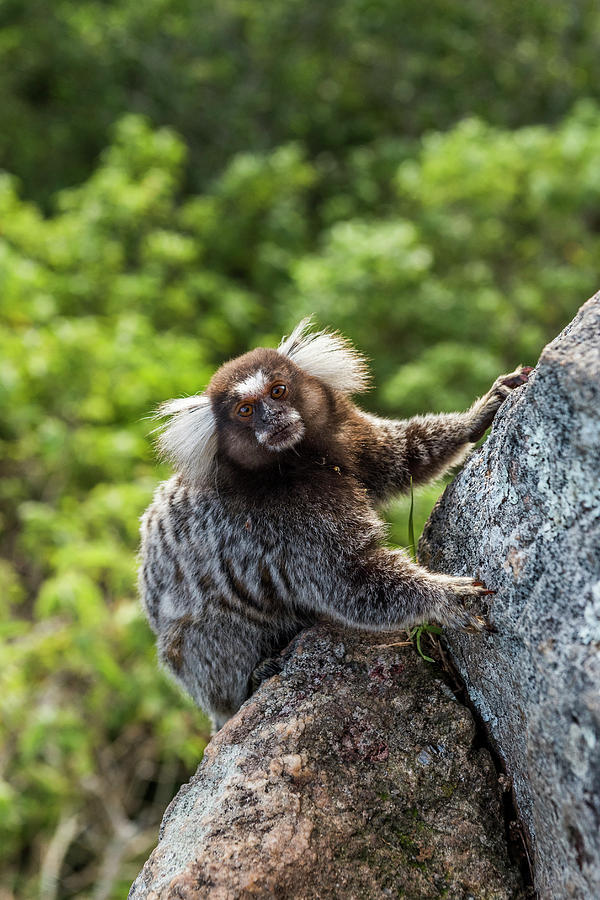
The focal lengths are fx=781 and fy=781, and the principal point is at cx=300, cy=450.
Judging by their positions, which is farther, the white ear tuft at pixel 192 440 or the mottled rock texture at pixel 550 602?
the white ear tuft at pixel 192 440

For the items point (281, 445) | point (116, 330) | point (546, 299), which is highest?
point (116, 330)

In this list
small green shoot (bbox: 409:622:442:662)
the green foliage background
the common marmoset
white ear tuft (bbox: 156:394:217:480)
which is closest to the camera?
small green shoot (bbox: 409:622:442:662)

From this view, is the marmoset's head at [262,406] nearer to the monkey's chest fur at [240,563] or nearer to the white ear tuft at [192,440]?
the white ear tuft at [192,440]

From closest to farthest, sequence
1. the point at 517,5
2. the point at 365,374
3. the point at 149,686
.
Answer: the point at 365,374, the point at 149,686, the point at 517,5

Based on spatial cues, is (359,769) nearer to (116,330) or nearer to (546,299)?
(116,330)

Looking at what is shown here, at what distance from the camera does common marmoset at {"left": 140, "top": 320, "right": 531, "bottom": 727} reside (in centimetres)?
274

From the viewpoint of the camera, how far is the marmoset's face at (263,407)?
9.37 feet

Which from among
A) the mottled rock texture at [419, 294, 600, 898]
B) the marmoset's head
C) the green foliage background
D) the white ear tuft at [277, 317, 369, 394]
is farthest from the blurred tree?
the mottled rock texture at [419, 294, 600, 898]

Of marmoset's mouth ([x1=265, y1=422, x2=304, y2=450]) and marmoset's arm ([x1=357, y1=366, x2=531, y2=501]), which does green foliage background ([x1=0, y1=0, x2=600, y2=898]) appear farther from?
marmoset's mouth ([x1=265, y1=422, x2=304, y2=450])

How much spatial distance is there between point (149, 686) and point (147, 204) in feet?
18.9

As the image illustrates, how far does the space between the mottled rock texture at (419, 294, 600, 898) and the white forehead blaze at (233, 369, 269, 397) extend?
965 mm

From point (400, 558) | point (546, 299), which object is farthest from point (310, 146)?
point (400, 558)

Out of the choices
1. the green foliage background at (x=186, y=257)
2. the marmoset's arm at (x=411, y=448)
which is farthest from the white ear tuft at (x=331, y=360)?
the green foliage background at (x=186, y=257)

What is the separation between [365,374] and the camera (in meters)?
3.28
